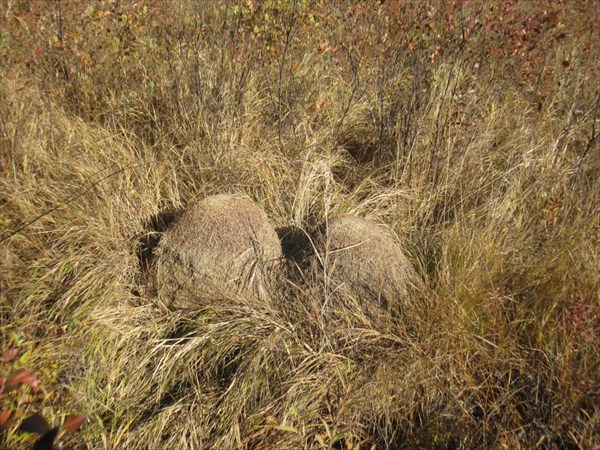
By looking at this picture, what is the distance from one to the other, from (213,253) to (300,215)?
65cm

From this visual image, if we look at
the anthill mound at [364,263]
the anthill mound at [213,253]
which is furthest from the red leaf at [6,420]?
the anthill mound at [364,263]

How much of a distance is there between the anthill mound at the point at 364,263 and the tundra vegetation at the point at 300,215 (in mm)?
72

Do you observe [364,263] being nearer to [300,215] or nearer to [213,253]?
[300,215]

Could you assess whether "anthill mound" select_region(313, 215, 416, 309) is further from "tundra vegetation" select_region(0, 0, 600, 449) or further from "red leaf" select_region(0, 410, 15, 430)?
"red leaf" select_region(0, 410, 15, 430)

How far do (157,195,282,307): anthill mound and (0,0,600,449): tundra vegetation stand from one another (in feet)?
0.22

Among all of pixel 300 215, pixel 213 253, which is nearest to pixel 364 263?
pixel 300 215

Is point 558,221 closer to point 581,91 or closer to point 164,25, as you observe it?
point 581,91

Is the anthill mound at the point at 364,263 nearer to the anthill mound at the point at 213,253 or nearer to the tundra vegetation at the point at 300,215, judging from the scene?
the tundra vegetation at the point at 300,215

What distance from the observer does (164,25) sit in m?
3.79

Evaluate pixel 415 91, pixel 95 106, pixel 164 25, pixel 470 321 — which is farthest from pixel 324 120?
pixel 470 321

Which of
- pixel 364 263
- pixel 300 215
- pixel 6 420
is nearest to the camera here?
pixel 6 420

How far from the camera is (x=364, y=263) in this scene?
2.64 metres

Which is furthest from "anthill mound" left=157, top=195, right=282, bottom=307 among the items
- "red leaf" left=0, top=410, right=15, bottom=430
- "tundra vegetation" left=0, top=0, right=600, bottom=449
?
"red leaf" left=0, top=410, right=15, bottom=430

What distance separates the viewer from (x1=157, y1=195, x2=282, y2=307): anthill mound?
2.69 m
